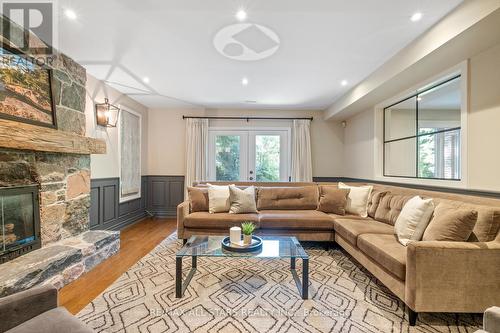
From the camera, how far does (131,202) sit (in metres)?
4.43

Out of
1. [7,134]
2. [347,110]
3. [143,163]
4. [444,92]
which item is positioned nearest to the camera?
[7,134]

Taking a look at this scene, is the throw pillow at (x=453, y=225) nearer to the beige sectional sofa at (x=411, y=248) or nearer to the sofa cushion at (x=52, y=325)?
the beige sectional sofa at (x=411, y=248)

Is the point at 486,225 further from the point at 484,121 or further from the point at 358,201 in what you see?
the point at 358,201

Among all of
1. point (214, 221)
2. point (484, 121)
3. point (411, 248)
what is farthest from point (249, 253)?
point (484, 121)

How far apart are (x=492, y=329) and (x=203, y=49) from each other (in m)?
3.09

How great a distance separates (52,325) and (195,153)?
4.12m

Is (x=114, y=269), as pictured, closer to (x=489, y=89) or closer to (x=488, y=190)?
(x=488, y=190)

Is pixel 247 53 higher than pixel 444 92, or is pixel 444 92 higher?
pixel 247 53

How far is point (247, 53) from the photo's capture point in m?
2.72

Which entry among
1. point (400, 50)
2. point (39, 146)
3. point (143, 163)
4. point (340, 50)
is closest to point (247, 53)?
point (340, 50)

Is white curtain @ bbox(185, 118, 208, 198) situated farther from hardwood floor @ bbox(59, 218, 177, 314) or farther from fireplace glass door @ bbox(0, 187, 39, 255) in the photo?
fireplace glass door @ bbox(0, 187, 39, 255)

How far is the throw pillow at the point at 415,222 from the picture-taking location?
2074mm

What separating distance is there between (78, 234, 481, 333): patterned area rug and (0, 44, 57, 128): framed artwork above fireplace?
71.6 inches

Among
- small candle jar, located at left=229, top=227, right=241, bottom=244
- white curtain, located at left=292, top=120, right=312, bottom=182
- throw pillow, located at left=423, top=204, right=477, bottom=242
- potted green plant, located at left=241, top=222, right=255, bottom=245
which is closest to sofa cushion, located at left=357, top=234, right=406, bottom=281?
throw pillow, located at left=423, top=204, right=477, bottom=242
